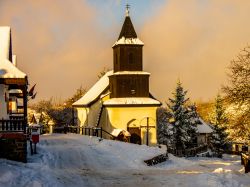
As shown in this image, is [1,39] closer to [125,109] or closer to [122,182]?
[122,182]

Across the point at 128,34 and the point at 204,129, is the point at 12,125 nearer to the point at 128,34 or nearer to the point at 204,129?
the point at 128,34

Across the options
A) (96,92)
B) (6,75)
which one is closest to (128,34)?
(96,92)

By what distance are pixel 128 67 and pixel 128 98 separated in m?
3.79

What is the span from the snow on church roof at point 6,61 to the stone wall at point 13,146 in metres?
3.42

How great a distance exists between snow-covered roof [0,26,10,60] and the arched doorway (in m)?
21.9

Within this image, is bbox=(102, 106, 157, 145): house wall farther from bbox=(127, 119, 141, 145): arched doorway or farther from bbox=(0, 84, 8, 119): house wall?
bbox=(0, 84, 8, 119): house wall

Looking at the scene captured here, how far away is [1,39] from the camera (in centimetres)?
3058

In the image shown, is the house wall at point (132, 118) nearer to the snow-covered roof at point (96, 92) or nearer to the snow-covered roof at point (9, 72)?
the snow-covered roof at point (96, 92)

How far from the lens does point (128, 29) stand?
53.1 meters

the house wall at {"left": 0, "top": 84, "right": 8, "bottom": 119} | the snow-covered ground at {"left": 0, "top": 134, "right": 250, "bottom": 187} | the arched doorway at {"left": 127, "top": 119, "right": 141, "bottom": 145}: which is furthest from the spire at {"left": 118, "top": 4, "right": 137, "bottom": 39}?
the house wall at {"left": 0, "top": 84, "right": 8, "bottom": 119}

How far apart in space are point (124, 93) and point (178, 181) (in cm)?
3209

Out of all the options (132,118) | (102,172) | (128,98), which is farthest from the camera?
(128,98)

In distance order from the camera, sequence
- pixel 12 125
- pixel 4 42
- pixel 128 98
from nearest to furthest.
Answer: pixel 12 125
pixel 4 42
pixel 128 98

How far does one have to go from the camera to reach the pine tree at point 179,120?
53.1m
